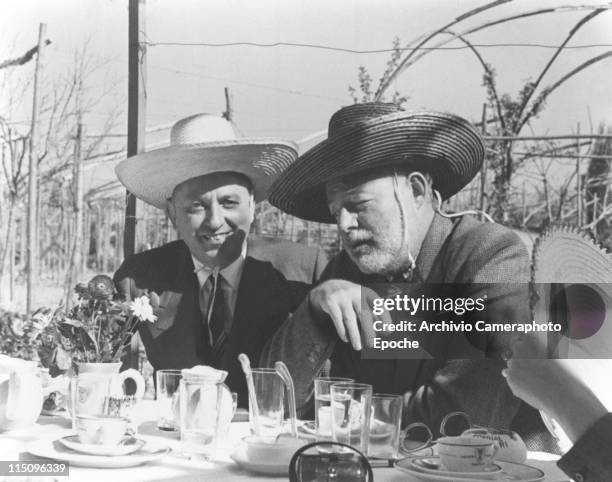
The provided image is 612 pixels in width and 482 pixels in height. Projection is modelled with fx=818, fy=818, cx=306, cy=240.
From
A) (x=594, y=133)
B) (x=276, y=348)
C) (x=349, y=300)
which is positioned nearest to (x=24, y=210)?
(x=276, y=348)

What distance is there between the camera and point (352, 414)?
69.1 inches

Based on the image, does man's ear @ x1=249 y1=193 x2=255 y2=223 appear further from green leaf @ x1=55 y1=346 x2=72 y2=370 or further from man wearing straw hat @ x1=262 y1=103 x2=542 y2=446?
green leaf @ x1=55 y1=346 x2=72 y2=370

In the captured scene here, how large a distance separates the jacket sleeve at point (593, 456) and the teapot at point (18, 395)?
1326 millimetres

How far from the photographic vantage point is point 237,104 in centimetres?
290

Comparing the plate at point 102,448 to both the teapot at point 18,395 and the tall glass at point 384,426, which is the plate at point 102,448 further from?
the tall glass at point 384,426

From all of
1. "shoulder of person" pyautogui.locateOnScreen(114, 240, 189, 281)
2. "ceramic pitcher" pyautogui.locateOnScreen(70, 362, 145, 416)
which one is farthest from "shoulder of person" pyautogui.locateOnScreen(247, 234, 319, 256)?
"ceramic pitcher" pyautogui.locateOnScreen(70, 362, 145, 416)

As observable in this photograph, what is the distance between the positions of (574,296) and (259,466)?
47.7 inches

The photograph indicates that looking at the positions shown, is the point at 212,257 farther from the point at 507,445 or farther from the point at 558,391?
the point at 558,391

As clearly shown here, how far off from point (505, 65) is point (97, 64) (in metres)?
1.46

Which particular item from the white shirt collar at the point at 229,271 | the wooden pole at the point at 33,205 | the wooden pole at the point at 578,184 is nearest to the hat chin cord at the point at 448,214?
the wooden pole at the point at 578,184

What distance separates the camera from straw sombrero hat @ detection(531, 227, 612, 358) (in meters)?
2.34

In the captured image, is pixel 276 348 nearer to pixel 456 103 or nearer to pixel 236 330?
pixel 236 330

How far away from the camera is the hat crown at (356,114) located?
2584mm

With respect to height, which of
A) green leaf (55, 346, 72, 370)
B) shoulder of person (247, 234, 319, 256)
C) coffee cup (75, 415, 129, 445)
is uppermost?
Result: shoulder of person (247, 234, 319, 256)
